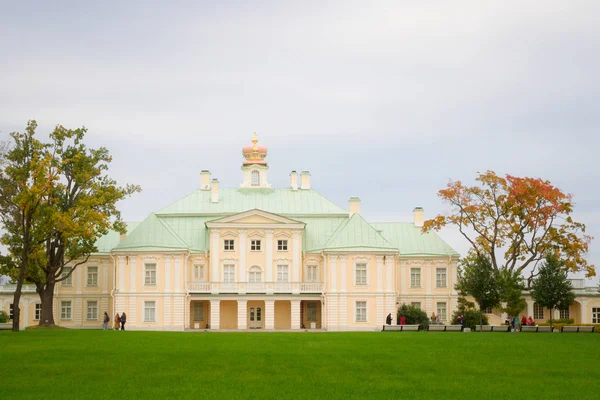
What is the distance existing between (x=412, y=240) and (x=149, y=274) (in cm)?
2100

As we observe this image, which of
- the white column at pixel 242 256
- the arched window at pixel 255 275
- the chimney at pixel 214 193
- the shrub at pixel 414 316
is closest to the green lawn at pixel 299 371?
the shrub at pixel 414 316

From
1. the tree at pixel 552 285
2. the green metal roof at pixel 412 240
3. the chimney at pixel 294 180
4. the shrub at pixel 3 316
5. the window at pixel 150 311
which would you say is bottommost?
the shrub at pixel 3 316

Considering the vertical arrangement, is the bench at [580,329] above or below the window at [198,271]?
below

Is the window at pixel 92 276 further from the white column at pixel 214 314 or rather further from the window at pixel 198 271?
the white column at pixel 214 314

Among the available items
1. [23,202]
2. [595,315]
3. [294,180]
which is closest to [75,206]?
[23,202]

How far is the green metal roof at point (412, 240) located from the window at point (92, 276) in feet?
74.2

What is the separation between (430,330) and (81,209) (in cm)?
2126

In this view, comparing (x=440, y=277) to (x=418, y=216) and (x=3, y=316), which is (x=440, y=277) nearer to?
(x=418, y=216)

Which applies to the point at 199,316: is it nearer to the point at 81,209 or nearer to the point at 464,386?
the point at 81,209

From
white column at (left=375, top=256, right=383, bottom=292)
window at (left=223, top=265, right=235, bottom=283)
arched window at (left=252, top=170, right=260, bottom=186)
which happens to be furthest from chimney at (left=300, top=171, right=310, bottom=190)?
white column at (left=375, top=256, right=383, bottom=292)

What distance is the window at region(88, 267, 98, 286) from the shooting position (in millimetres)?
68250

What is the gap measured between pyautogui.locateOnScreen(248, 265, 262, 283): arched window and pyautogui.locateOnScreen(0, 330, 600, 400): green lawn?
1374 inches

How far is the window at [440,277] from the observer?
68812mm

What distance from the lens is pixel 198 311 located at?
6494 centimetres
